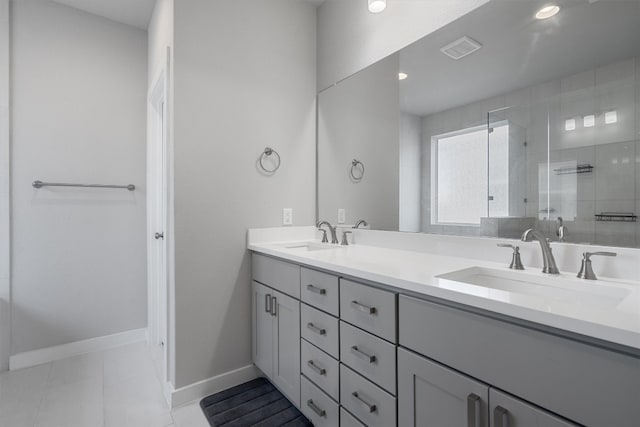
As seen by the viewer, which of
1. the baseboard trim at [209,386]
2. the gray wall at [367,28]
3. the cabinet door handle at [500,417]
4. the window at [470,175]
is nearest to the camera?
the cabinet door handle at [500,417]

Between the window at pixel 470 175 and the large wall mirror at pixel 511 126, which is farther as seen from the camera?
the window at pixel 470 175

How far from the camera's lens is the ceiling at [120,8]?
2.27 meters

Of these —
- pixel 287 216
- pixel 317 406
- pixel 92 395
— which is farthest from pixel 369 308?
pixel 92 395

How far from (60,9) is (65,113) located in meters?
0.77

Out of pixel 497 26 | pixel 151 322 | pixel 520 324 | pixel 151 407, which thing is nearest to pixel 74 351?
pixel 151 322

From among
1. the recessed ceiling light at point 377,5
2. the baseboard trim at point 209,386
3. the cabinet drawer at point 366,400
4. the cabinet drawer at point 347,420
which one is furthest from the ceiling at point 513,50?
the baseboard trim at point 209,386

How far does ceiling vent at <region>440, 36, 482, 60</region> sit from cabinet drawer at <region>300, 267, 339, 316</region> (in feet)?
4.02

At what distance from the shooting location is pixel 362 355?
1.20 m

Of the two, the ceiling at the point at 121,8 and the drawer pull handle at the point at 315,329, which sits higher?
the ceiling at the point at 121,8

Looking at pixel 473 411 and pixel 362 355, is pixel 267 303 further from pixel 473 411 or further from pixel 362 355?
pixel 473 411

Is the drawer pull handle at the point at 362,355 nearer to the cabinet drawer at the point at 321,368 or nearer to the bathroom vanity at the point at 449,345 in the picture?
the bathroom vanity at the point at 449,345

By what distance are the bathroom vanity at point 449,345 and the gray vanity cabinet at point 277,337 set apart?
1 cm

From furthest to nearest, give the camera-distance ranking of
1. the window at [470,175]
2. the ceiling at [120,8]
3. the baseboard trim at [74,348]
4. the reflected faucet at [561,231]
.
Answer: the ceiling at [120,8] → the baseboard trim at [74,348] → the window at [470,175] → the reflected faucet at [561,231]

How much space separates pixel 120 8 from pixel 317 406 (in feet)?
9.93
